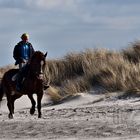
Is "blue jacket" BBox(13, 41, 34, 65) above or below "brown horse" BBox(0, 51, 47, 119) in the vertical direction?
above

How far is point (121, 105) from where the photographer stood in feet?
79.3

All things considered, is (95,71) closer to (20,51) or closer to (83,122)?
(20,51)

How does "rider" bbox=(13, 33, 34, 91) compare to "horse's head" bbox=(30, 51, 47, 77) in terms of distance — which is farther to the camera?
"rider" bbox=(13, 33, 34, 91)

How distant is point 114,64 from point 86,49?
405 centimetres


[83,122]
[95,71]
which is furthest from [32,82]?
[95,71]

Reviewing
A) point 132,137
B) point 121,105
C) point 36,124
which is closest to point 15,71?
point 121,105

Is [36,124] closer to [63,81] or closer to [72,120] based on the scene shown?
[72,120]

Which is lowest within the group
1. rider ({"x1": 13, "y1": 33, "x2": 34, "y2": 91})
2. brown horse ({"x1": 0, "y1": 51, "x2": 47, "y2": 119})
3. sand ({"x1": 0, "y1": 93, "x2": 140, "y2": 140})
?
sand ({"x1": 0, "y1": 93, "x2": 140, "y2": 140})

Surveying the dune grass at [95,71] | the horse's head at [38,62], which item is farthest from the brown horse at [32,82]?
the dune grass at [95,71]

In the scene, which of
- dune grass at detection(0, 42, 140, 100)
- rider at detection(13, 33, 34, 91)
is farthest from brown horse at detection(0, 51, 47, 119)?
dune grass at detection(0, 42, 140, 100)

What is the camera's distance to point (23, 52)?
23.8m

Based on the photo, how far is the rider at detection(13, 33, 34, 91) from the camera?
78.1 feet

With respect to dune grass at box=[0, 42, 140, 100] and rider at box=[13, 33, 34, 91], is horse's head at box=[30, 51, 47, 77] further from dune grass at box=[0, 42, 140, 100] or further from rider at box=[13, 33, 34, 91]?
dune grass at box=[0, 42, 140, 100]

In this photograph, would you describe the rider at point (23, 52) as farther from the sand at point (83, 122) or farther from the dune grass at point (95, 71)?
the dune grass at point (95, 71)
